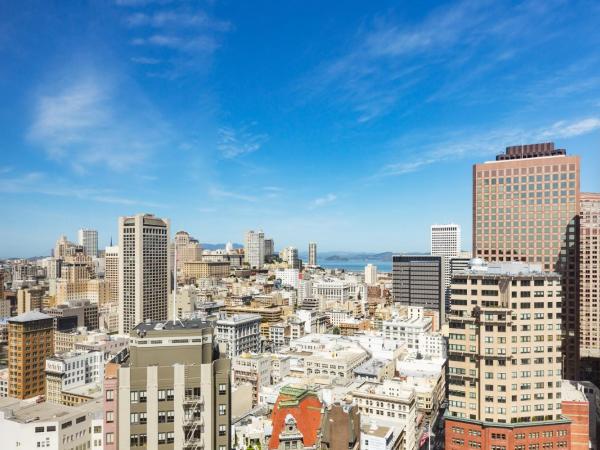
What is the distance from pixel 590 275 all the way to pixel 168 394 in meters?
107

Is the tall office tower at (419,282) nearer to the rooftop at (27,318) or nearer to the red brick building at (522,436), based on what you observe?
the red brick building at (522,436)

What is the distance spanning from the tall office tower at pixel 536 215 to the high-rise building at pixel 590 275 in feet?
69.1

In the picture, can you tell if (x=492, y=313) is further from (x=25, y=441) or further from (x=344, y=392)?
(x=25, y=441)

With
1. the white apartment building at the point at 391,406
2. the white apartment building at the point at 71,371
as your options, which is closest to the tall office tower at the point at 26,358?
the white apartment building at the point at 71,371

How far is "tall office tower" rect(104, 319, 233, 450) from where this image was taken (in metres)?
31.6

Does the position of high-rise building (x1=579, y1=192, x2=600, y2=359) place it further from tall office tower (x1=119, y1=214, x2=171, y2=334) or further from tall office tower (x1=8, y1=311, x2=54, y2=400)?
tall office tower (x1=119, y1=214, x2=171, y2=334)

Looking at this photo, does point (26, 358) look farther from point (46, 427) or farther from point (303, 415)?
point (303, 415)

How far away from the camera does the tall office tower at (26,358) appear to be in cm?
9950

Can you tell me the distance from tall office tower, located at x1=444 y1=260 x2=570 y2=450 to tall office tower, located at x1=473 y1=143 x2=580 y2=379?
37352mm

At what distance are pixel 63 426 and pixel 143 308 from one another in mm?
101406

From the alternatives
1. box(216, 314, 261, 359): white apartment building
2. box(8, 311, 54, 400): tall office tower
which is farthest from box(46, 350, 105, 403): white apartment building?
box(216, 314, 261, 359): white apartment building

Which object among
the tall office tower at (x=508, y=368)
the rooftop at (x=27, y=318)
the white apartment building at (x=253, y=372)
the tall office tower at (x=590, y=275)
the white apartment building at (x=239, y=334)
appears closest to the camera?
the tall office tower at (x=508, y=368)

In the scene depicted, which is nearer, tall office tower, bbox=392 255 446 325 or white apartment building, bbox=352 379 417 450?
white apartment building, bbox=352 379 417 450

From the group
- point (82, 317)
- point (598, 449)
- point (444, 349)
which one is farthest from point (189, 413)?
point (82, 317)
